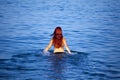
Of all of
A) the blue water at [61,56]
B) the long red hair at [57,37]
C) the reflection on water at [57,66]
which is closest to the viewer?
the reflection on water at [57,66]

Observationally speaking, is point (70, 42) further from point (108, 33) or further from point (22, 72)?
point (22, 72)

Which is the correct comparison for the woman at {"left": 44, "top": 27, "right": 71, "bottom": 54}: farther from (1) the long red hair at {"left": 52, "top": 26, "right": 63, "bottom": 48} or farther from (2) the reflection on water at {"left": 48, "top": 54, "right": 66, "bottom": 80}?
(2) the reflection on water at {"left": 48, "top": 54, "right": 66, "bottom": 80}

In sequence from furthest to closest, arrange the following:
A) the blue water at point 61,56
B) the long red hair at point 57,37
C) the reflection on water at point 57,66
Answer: the long red hair at point 57,37, the blue water at point 61,56, the reflection on water at point 57,66

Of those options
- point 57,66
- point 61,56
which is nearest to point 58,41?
point 61,56

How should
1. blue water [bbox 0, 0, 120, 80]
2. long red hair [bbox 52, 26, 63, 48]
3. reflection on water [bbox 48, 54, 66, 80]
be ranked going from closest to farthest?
reflection on water [bbox 48, 54, 66, 80] < blue water [bbox 0, 0, 120, 80] < long red hair [bbox 52, 26, 63, 48]

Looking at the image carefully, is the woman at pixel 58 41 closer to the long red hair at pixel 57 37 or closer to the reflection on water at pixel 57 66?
the long red hair at pixel 57 37

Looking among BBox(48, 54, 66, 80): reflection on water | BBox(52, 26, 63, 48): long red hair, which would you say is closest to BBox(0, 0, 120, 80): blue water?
BBox(48, 54, 66, 80): reflection on water

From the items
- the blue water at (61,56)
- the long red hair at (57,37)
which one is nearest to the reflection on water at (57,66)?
the blue water at (61,56)

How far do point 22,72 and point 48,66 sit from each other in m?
1.25

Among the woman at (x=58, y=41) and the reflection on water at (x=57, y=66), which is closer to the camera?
the reflection on water at (x=57, y=66)

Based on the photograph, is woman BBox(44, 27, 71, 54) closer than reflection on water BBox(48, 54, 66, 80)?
No

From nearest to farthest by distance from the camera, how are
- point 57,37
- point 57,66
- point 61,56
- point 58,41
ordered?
point 57,66 → point 57,37 → point 58,41 → point 61,56

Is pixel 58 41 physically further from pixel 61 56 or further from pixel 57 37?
pixel 61 56

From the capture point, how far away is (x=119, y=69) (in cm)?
1153
